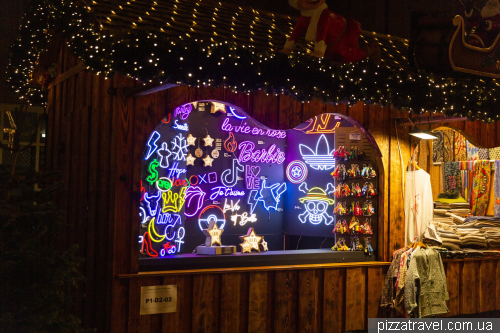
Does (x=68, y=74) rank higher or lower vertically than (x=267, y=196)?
higher

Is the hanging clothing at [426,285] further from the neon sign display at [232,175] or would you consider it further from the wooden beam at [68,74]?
the wooden beam at [68,74]

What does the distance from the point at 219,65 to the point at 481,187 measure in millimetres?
5527

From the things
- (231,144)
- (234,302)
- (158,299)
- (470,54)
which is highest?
(470,54)

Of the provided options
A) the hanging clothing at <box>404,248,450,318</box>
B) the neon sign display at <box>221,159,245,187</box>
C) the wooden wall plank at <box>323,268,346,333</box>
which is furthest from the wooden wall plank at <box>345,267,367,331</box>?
the neon sign display at <box>221,159,245,187</box>

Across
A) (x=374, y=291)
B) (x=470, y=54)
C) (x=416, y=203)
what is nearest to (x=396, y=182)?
(x=416, y=203)

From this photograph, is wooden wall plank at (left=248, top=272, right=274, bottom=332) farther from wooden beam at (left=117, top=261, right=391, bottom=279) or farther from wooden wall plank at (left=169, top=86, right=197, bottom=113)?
wooden wall plank at (left=169, top=86, right=197, bottom=113)

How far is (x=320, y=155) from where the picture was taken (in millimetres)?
8273

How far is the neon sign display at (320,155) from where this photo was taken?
26.7 feet

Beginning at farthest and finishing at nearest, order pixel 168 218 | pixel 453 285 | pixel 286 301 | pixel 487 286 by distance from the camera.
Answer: pixel 487 286 < pixel 453 285 < pixel 168 218 < pixel 286 301

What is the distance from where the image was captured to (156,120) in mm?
5387

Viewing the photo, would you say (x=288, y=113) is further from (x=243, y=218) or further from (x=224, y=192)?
(x=243, y=218)

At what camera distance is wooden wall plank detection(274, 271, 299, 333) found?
597 cm

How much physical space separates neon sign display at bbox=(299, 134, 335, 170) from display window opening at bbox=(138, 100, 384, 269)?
0.06 feet

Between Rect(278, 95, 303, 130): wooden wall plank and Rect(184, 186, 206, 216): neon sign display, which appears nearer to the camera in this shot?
Rect(278, 95, 303, 130): wooden wall plank
